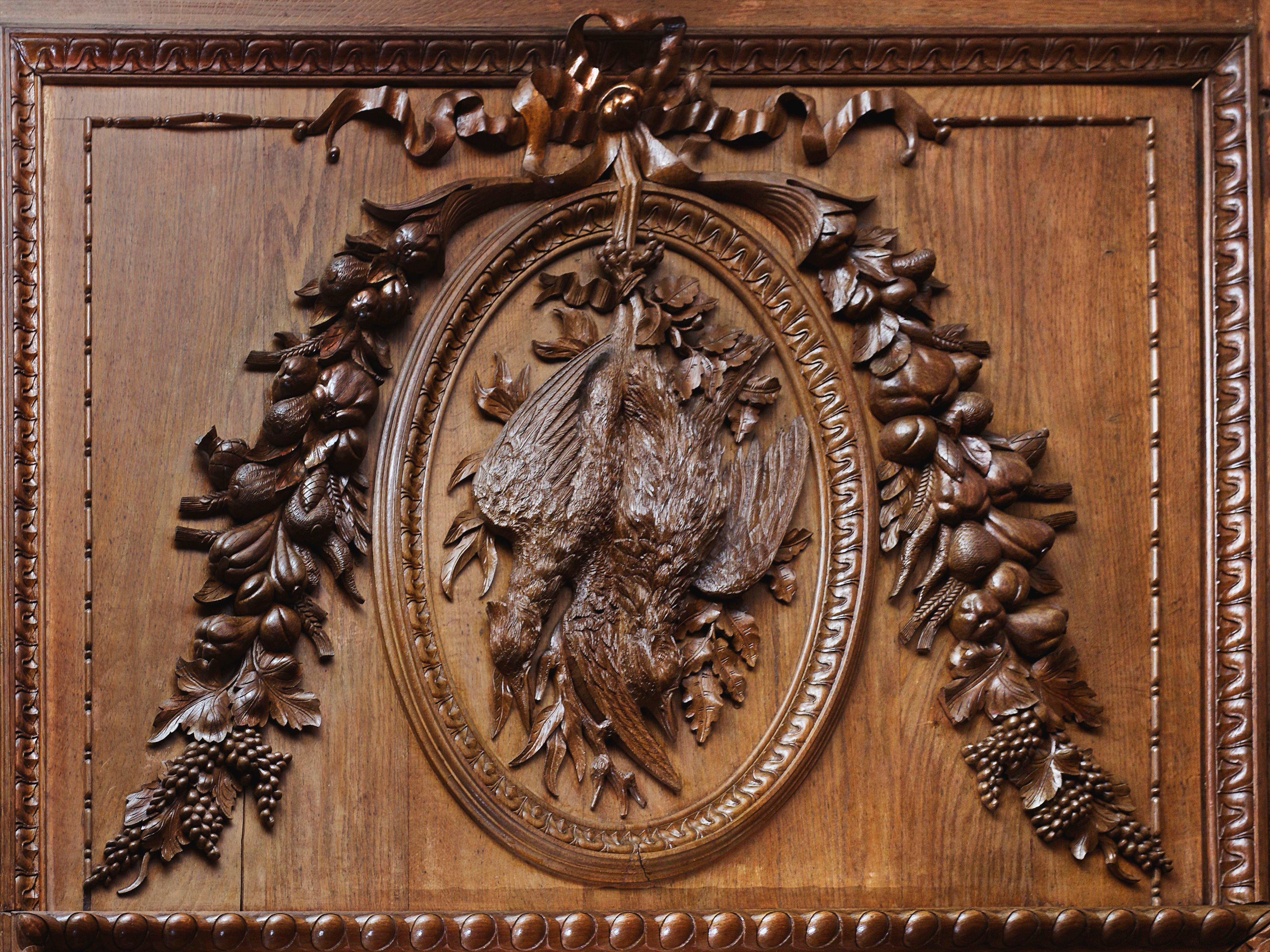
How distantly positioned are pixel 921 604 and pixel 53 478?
0.94 meters

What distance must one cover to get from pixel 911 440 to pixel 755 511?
19 cm

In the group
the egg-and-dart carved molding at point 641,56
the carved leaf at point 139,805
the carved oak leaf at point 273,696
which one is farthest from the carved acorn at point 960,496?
the carved leaf at point 139,805

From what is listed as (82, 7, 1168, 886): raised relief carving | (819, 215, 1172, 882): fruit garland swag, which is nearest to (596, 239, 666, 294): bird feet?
(82, 7, 1168, 886): raised relief carving

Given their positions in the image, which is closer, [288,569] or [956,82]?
[288,569]

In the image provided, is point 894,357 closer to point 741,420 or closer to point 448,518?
point 741,420

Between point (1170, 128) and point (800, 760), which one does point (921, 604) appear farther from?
point (1170, 128)

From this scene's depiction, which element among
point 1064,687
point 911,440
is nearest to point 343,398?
point 911,440

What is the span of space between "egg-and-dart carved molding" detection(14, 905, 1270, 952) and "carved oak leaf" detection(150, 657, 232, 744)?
0.18m

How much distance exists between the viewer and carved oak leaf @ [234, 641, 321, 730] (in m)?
1.29

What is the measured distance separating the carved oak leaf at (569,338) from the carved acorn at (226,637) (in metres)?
0.42

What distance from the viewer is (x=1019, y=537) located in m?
1.35

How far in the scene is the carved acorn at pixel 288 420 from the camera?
4.31 ft

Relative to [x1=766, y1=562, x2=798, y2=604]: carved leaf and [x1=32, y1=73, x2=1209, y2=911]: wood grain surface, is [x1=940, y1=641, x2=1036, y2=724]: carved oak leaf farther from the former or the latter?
[x1=766, y1=562, x2=798, y2=604]: carved leaf

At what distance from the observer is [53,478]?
1329 millimetres
